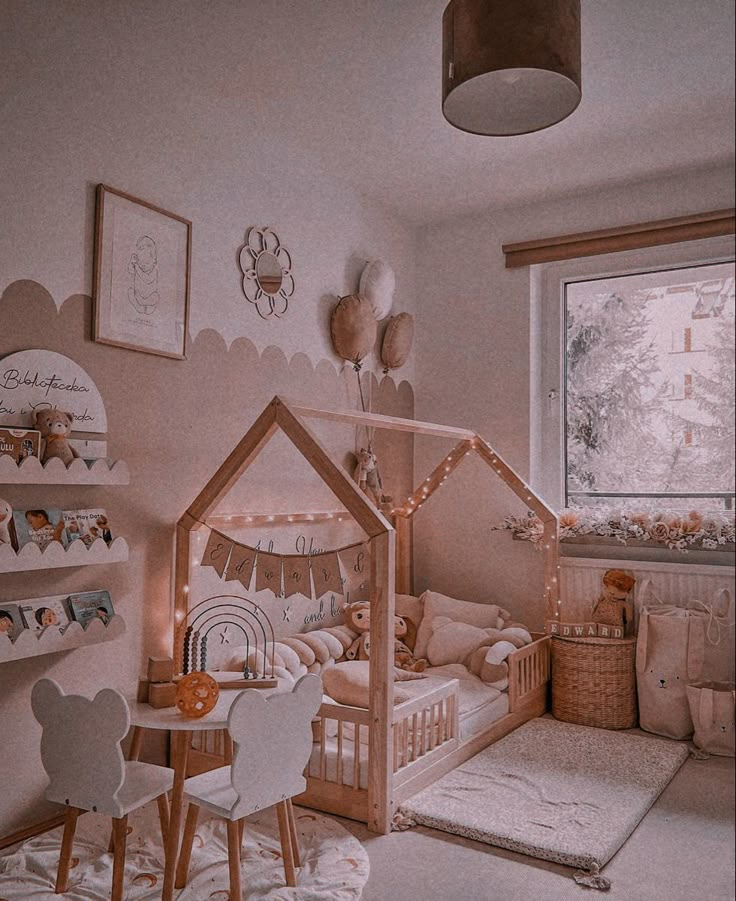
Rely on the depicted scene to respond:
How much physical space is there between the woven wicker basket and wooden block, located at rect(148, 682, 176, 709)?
5.97 feet

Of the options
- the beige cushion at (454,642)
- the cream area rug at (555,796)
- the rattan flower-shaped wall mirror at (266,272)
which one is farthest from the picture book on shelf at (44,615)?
the beige cushion at (454,642)

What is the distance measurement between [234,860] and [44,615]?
92 centimetres

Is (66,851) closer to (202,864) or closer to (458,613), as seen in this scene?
(202,864)

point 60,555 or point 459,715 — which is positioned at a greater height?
point 60,555

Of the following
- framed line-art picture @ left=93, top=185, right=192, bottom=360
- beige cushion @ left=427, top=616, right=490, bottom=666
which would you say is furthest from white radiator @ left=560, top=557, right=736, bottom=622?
framed line-art picture @ left=93, top=185, right=192, bottom=360

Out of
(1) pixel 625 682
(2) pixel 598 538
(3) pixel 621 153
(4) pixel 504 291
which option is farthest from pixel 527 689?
(3) pixel 621 153

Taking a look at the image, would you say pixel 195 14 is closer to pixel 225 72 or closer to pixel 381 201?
pixel 225 72

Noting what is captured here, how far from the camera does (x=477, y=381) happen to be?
3928mm

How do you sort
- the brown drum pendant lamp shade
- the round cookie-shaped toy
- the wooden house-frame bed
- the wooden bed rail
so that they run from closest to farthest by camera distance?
the brown drum pendant lamp shade, the round cookie-shaped toy, the wooden house-frame bed, the wooden bed rail

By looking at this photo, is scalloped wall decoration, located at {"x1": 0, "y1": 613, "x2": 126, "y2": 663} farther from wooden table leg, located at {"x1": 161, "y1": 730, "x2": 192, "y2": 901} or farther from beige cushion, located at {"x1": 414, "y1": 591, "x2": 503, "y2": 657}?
beige cushion, located at {"x1": 414, "y1": 591, "x2": 503, "y2": 657}

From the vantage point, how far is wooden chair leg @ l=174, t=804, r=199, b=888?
1.88 meters

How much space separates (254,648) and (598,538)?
1.54 meters

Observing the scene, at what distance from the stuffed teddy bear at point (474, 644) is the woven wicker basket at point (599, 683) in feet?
0.81

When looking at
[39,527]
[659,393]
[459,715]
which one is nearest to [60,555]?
[39,527]
